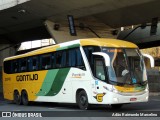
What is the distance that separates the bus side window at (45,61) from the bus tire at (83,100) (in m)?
3.19

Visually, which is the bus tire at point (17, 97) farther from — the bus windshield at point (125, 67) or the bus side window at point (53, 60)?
the bus windshield at point (125, 67)

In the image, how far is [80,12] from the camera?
3180 cm

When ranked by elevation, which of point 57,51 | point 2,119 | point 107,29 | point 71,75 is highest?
point 107,29

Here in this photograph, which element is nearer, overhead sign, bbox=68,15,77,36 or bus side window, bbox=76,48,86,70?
bus side window, bbox=76,48,86,70

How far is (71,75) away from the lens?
1833 centimetres

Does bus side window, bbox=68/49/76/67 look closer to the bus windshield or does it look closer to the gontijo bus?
the gontijo bus

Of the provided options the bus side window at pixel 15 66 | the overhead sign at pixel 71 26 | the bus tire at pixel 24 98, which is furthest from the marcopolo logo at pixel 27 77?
the overhead sign at pixel 71 26

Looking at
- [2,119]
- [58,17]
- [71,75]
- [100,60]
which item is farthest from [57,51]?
[58,17]

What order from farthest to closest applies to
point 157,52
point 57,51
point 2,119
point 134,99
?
1. point 157,52
2. point 57,51
3. point 134,99
4. point 2,119

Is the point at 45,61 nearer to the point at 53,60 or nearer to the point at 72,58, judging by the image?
the point at 53,60

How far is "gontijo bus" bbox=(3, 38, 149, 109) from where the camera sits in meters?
16.2

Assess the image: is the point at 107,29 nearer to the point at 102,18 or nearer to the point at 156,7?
the point at 102,18

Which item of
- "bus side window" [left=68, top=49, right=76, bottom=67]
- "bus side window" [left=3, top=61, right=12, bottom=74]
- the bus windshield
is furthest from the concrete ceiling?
the bus windshield

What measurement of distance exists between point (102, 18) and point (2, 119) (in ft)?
78.5
